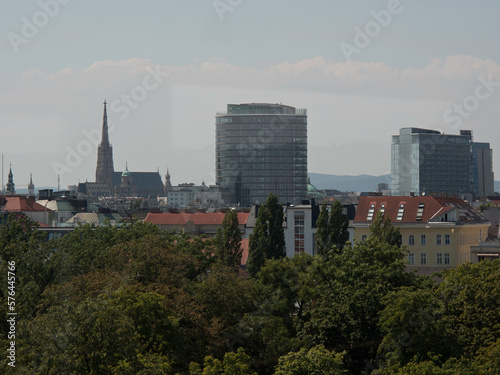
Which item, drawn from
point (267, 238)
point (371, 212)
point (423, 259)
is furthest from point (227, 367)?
point (371, 212)

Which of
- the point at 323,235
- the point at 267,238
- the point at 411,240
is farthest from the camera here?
the point at 411,240

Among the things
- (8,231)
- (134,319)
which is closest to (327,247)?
(8,231)

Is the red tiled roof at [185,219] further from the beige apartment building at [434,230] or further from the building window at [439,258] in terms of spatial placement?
the building window at [439,258]

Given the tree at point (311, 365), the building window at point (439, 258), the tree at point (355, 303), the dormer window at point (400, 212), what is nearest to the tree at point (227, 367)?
the tree at point (311, 365)

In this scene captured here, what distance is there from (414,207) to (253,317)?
5887 centimetres

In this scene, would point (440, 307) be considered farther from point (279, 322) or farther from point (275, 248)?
point (275, 248)

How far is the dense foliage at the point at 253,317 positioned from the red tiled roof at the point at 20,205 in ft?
278

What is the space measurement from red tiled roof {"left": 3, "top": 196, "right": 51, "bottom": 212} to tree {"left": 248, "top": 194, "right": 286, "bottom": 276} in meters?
64.7

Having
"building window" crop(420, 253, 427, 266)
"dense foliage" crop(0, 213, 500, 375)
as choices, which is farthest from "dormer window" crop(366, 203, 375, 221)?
"dense foliage" crop(0, 213, 500, 375)

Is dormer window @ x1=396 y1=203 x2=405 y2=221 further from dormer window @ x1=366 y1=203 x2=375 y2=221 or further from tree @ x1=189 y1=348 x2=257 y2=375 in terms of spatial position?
tree @ x1=189 y1=348 x2=257 y2=375

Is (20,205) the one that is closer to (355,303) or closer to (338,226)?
(338,226)

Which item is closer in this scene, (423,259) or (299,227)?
(423,259)

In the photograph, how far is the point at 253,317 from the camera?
204ft

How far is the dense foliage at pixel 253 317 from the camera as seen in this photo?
148ft
